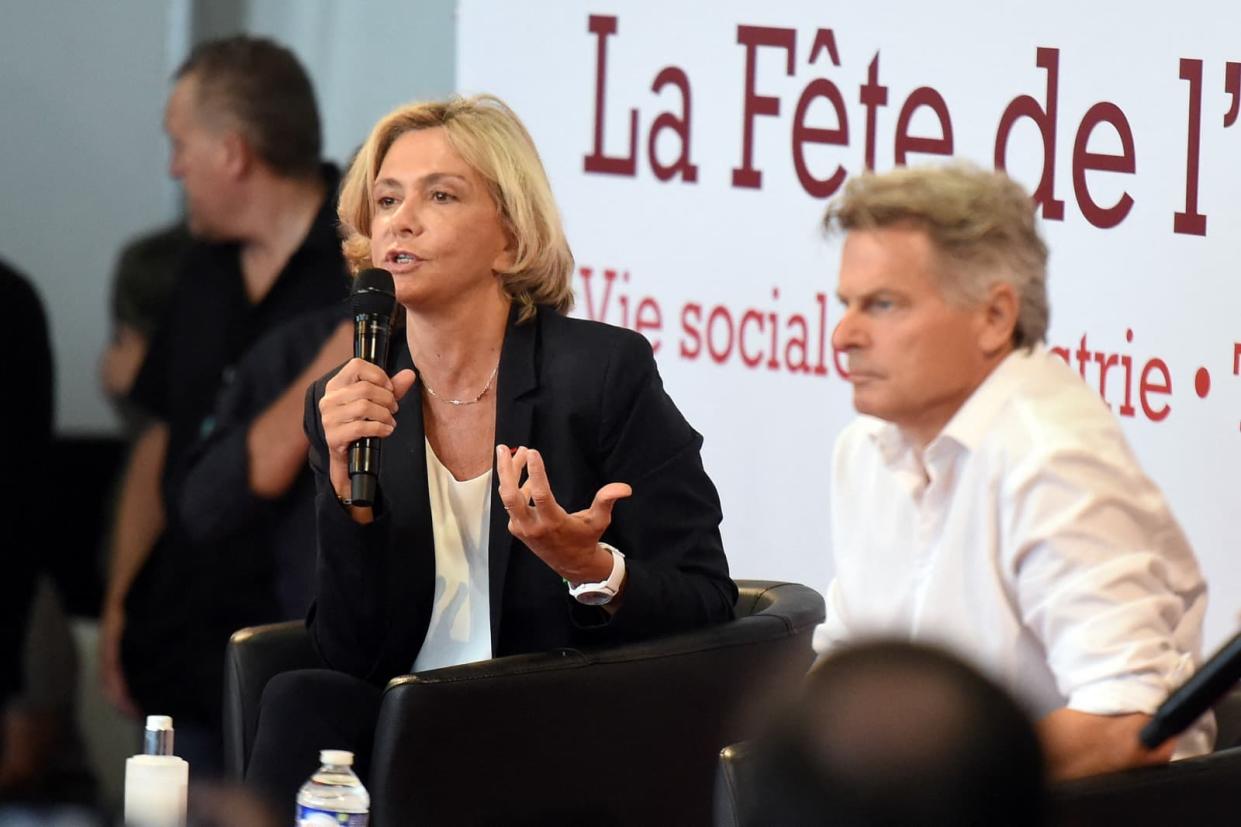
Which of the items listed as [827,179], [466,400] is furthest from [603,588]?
[827,179]

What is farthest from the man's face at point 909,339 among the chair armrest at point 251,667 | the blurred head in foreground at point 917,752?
the blurred head in foreground at point 917,752

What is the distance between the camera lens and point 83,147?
195 inches

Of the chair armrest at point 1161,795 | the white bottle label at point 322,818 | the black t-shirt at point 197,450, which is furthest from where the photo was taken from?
the black t-shirt at point 197,450

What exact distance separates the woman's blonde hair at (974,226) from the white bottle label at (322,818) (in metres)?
0.94

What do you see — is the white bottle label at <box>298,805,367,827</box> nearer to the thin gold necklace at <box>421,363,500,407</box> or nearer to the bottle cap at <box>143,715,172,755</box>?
the bottle cap at <box>143,715,172,755</box>

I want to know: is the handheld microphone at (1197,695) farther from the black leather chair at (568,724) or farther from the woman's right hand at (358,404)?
the woman's right hand at (358,404)

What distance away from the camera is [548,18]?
3943mm

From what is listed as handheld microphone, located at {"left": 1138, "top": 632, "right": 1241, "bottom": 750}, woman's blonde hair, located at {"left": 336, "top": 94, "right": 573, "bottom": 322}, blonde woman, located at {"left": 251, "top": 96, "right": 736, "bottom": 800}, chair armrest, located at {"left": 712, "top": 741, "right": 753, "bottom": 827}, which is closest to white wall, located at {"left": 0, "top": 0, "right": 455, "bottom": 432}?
woman's blonde hair, located at {"left": 336, "top": 94, "right": 573, "bottom": 322}

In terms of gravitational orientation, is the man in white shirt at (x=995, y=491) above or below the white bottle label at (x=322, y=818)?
above

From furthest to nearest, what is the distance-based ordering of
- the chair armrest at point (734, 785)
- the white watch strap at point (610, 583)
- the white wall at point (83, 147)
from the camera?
the white wall at point (83, 147), the white watch strap at point (610, 583), the chair armrest at point (734, 785)

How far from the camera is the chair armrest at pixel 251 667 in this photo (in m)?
2.83

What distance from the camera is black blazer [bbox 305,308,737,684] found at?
108 inches

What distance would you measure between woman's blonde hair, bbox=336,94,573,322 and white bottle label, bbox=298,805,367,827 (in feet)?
2.87

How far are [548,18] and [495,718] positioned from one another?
1.83 meters
